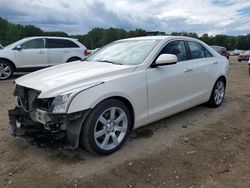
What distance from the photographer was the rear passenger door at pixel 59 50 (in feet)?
39.4

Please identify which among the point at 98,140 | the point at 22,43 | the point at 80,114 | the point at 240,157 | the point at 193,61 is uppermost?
the point at 22,43

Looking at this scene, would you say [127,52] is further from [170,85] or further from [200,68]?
[200,68]

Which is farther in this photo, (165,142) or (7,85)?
(7,85)

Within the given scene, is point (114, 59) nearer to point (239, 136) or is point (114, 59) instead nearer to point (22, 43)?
point (239, 136)

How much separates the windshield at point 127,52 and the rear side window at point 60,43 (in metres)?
7.10

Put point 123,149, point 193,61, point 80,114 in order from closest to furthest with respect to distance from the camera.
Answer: point 80,114 < point 123,149 < point 193,61

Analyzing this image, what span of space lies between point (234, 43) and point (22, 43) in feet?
362

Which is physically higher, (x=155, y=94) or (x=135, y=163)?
(x=155, y=94)

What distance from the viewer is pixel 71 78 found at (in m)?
3.88

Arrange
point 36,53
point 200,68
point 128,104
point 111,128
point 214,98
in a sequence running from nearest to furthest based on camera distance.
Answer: point 111,128 < point 128,104 < point 200,68 < point 214,98 < point 36,53

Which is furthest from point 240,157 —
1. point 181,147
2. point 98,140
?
point 98,140

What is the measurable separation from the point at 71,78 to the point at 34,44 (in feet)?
28.3

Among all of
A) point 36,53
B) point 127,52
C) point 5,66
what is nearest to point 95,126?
point 127,52

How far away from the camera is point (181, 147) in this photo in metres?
4.29
